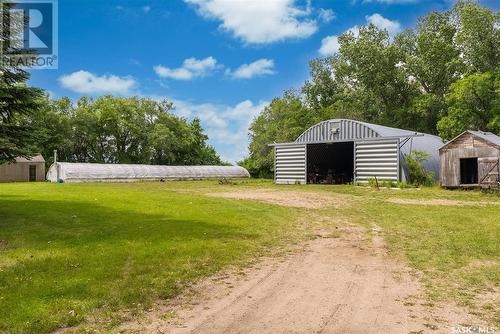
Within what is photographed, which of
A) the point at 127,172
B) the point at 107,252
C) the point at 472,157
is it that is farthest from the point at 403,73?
the point at 107,252

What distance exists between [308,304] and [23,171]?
46.5 m

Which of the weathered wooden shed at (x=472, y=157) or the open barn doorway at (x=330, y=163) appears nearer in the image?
the weathered wooden shed at (x=472, y=157)

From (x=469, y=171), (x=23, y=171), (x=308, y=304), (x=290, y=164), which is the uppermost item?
(x=290, y=164)

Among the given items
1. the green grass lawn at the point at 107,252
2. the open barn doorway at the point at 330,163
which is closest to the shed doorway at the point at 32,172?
the open barn doorway at the point at 330,163

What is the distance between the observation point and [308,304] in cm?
558

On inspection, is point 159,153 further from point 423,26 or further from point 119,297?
point 119,297

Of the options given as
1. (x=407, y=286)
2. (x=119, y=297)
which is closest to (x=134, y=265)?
(x=119, y=297)

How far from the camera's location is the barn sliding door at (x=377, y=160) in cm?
2903

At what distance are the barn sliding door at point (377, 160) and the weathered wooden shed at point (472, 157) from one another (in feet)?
10.2

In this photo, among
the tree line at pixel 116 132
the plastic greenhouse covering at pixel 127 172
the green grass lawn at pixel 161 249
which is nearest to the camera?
the green grass lawn at pixel 161 249

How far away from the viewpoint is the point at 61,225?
11.4 m

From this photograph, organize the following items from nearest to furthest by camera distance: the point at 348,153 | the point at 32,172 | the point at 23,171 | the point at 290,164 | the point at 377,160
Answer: the point at 377,160
the point at 290,164
the point at 348,153
the point at 23,171
the point at 32,172

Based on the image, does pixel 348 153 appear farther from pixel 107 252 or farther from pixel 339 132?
pixel 107 252

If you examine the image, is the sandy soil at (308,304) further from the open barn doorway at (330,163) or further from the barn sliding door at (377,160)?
the open barn doorway at (330,163)
